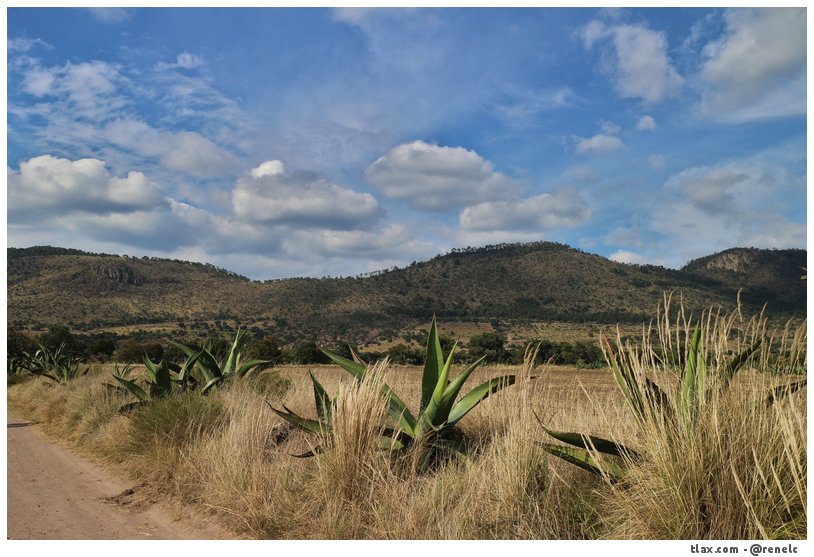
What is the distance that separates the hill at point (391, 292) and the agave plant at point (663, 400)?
40.8 metres

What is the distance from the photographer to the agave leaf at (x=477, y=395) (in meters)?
5.42

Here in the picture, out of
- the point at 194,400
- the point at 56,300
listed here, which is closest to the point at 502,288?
the point at 56,300

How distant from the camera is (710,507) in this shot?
3.46 metres

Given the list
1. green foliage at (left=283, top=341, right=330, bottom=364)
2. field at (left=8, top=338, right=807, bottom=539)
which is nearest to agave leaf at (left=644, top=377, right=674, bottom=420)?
field at (left=8, top=338, right=807, bottom=539)

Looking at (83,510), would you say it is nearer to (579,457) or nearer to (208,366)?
(579,457)

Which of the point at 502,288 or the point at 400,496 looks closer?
the point at 400,496

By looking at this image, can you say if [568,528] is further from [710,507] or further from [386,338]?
[386,338]

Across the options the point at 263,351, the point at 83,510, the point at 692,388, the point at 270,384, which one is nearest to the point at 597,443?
the point at 692,388

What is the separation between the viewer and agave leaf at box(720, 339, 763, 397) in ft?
12.6

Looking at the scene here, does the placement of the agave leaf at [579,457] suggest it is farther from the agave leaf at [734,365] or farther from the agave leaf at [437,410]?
the agave leaf at [437,410]

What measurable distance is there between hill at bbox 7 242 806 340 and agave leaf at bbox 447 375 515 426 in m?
39.2

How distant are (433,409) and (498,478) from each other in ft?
3.86

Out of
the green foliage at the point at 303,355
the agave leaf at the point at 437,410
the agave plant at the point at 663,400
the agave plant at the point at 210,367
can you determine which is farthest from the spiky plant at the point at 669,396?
the green foliage at the point at 303,355

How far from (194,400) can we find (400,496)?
439 centimetres
